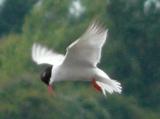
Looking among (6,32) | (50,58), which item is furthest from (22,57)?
(50,58)

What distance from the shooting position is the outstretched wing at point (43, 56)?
1443cm

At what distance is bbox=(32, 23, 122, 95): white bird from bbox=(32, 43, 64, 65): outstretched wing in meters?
0.18

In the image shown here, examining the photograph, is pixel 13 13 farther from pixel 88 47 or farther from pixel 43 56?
pixel 88 47

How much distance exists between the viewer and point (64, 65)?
1348cm

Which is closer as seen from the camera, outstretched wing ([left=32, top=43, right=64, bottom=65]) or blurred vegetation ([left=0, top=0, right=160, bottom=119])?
outstretched wing ([left=32, top=43, right=64, bottom=65])

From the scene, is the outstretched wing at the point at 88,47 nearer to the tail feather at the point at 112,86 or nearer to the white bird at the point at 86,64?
the white bird at the point at 86,64

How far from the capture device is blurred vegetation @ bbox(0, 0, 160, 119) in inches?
1219

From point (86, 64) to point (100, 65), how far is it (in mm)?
22701

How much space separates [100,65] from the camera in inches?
1423

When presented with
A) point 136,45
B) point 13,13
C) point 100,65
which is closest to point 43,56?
point 100,65

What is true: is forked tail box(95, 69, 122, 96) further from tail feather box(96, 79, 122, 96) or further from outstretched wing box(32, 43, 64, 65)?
outstretched wing box(32, 43, 64, 65)

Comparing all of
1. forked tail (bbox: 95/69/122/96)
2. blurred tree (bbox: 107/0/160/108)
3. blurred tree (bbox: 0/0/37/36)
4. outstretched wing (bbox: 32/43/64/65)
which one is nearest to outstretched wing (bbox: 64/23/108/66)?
forked tail (bbox: 95/69/122/96)

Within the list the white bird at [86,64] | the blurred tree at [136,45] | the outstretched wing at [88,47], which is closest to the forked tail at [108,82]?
the white bird at [86,64]

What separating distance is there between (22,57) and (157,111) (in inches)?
255
